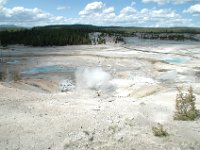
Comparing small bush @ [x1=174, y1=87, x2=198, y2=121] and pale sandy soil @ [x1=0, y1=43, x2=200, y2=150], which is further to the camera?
small bush @ [x1=174, y1=87, x2=198, y2=121]

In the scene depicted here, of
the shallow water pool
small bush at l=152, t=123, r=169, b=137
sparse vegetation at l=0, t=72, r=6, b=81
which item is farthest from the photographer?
the shallow water pool

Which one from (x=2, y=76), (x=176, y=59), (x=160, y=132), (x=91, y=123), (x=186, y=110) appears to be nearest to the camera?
(x=160, y=132)

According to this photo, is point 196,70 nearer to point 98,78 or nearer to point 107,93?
point 98,78

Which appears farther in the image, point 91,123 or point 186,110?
point 186,110

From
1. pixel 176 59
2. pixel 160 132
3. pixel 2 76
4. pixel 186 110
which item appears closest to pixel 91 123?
pixel 160 132

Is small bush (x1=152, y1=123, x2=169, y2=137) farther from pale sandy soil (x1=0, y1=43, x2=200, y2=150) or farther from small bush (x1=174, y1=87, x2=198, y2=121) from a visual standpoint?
small bush (x1=174, y1=87, x2=198, y2=121)

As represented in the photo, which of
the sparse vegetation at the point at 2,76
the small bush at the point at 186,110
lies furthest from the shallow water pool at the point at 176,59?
the small bush at the point at 186,110

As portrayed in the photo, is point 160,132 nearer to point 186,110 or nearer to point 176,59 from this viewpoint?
point 186,110

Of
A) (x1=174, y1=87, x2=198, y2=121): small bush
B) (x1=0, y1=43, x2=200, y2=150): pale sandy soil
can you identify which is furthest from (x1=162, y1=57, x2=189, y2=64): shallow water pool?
(x1=174, y1=87, x2=198, y2=121): small bush

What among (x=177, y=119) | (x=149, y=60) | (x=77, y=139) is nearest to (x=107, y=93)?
(x=177, y=119)

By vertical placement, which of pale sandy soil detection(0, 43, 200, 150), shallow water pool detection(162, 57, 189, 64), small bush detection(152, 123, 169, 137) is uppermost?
small bush detection(152, 123, 169, 137)

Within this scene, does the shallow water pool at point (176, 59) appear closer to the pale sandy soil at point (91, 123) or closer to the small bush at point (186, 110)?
the pale sandy soil at point (91, 123)

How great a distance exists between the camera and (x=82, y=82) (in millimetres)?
22875

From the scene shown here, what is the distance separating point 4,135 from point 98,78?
48.9ft
